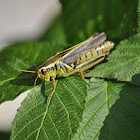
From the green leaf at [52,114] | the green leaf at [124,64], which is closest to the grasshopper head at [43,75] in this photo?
the green leaf at [52,114]

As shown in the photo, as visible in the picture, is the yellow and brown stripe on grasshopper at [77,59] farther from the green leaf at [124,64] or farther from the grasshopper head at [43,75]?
the green leaf at [124,64]

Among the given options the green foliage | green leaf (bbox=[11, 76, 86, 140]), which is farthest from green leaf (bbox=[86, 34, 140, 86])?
green leaf (bbox=[11, 76, 86, 140])

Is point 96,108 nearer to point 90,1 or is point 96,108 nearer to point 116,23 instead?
point 116,23

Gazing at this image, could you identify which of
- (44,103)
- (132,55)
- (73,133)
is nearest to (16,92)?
(44,103)

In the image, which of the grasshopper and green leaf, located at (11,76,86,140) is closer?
green leaf, located at (11,76,86,140)

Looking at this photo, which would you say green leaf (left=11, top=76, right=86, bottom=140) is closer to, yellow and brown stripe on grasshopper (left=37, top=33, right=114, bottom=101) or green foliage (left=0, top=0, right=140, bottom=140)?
green foliage (left=0, top=0, right=140, bottom=140)

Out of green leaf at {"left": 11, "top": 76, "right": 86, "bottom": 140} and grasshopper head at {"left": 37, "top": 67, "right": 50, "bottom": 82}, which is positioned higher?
grasshopper head at {"left": 37, "top": 67, "right": 50, "bottom": 82}

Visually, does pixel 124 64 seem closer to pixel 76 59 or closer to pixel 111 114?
pixel 111 114
